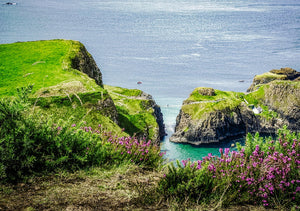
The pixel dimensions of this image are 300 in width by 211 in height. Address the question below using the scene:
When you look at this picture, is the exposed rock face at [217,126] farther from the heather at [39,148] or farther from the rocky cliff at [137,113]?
the heather at [39,148]

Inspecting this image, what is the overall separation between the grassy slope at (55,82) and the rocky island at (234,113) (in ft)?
150

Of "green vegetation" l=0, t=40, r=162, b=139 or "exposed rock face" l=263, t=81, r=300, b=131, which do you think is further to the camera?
"exposed rock face" l=263, t=81, r=300, b=131

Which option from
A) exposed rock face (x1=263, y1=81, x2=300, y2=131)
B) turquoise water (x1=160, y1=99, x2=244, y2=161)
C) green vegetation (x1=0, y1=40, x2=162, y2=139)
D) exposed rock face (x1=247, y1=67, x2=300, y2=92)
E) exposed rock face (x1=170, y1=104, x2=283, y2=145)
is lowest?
turquoise water (x1=160, y1=99, x2=244, y2=161)

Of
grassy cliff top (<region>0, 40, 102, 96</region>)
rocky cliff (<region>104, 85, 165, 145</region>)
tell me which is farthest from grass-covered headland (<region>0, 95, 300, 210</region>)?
grassy cliff top (<region>0, 40, 102, 96</region>)

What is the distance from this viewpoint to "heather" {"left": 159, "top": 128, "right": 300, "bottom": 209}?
6270 mm

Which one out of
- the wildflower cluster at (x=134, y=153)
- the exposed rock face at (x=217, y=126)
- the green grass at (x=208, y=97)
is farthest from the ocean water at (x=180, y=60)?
the wildflower cluster at (x=134, y=153)

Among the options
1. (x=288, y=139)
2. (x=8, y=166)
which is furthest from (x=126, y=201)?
(x=288, y=139)

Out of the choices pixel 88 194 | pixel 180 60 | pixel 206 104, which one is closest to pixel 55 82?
pixel 88 194

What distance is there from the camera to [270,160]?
22.3 ft

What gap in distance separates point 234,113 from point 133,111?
37.1 meters

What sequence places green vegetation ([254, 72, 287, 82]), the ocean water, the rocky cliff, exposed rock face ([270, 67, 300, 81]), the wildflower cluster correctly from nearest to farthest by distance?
the wildflower cluster, the rocky cliff, green vegetation ([254, 72, 287, 82]), the ocean water, exposed rock face ([270, 67, 300, 81])

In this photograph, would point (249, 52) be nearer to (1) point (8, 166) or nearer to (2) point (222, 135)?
(2) point (222, 135)

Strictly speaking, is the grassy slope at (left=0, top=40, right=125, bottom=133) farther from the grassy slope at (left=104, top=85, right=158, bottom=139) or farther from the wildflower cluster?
the grassy slope at (left=104, top=85, right=158, bottom=139)

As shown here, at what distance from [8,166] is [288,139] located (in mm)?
6802
